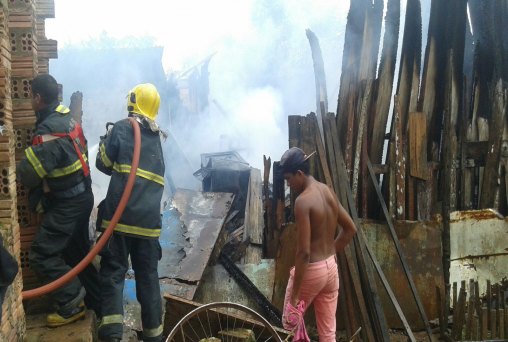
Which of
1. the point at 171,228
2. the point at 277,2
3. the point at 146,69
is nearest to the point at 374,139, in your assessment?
the point at 171,228

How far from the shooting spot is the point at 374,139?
5.50 m

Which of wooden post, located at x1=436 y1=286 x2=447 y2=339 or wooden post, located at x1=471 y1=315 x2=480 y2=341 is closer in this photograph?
wooden post, located at x1=471 y1=315 x2=480 y2=341

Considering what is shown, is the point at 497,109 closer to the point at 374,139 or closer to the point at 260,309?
the point at 374,139

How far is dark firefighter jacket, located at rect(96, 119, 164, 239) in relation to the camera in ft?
12.4

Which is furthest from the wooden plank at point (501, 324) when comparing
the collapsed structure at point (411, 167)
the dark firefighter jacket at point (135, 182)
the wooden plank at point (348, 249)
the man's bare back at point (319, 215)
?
the dark firefighter jacket at point (135, 182)

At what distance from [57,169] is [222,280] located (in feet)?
9.64

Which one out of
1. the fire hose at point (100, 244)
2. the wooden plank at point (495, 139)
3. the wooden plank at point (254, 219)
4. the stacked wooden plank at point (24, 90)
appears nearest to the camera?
the fire hose at point (100, 244)

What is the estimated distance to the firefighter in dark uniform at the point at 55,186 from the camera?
3580mm

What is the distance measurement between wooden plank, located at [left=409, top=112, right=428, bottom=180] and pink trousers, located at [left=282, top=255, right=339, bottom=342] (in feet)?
6.79

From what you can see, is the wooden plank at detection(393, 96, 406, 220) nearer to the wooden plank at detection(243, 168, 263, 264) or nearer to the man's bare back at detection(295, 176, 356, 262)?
the man's bare back at detection(295, 176, 356, 262)

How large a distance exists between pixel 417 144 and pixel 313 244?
7.71ft

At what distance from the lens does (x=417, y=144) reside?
17.6ft

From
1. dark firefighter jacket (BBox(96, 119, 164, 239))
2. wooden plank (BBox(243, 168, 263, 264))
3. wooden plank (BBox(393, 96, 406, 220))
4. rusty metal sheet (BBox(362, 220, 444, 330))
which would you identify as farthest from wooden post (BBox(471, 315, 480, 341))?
dark firefighter jacket (BBox(96, 119, 164, 239))

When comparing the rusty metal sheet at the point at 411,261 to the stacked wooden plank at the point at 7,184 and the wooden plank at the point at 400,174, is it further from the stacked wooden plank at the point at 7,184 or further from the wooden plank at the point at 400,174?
the stacked wooden plank at the point at 7,184
